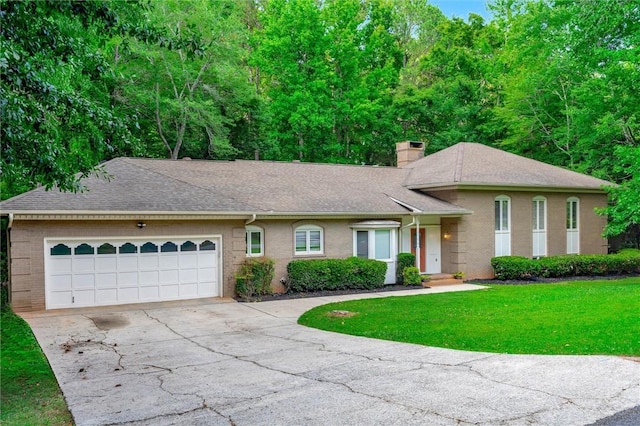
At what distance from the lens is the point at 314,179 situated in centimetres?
2097

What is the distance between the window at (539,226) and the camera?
21.5 m

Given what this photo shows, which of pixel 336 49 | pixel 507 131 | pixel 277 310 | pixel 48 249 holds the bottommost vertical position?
pixel 277 310

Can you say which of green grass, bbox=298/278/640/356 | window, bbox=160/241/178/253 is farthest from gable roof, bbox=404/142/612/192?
window, bbox=160/241/178/253

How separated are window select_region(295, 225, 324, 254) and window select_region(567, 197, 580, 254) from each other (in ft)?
37.5

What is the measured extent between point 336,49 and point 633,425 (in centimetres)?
3163

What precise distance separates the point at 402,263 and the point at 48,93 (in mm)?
14112

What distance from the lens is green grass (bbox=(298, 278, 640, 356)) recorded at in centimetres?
892

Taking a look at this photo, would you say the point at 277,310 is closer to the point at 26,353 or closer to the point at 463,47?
the point at 26,353

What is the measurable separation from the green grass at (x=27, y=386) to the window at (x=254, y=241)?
7.34 meters

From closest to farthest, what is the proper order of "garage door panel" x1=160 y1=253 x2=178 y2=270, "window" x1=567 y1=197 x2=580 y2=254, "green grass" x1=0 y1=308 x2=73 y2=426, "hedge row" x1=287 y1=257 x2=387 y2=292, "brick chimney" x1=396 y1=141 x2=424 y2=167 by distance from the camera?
"green grass" x1=0 y1=308 x2=73 y2=426, "garage door panel" x1=160 y1=253 x2=178 y2=270, "hedge row" x1=287 y1=257 x2=387 y2=292, "window" x1=567 y1=197 x2=580 y2=254, "brick chimney" x1=396 y1=141 x2=424 y2=167

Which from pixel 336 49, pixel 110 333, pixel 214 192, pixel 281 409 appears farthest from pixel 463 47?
pixel 281 409

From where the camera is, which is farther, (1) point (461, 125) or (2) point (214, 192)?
(1) point (461, 125)

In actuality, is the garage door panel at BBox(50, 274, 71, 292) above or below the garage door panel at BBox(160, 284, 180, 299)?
above

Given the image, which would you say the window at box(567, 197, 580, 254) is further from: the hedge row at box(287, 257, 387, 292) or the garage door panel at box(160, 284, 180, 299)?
the garage door panel at box(160, 284, 180, 299)
